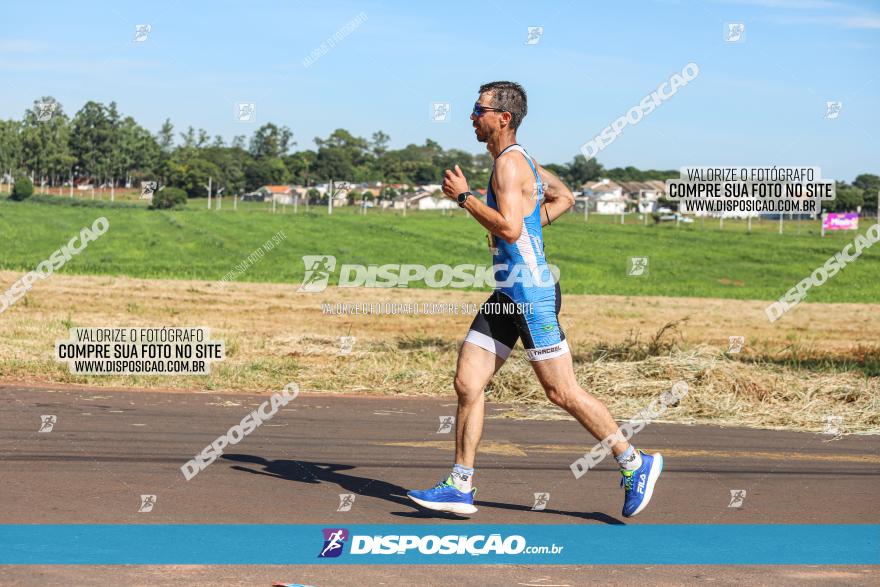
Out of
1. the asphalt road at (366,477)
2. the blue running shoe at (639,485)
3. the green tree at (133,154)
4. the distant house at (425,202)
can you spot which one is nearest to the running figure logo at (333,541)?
the asphalt road at (366,477)

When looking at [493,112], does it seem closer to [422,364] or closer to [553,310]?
[553,310]

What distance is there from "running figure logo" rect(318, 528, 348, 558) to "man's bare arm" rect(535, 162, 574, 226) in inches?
86.0

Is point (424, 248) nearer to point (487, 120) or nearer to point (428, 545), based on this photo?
point (487, 120)

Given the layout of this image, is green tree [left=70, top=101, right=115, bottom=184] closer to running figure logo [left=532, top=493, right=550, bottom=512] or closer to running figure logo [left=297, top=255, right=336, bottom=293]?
running figure logo [left=297, top=255, right=336, bottom=293]

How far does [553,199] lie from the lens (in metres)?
6.62

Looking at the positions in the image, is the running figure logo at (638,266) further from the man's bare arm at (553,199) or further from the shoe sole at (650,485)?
the shoe sole at (650,485)

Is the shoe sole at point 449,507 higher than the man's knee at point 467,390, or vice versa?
the man's knee at point 467,390

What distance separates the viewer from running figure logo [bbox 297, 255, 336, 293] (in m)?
32.8

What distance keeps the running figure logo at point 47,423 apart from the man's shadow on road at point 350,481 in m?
1.72

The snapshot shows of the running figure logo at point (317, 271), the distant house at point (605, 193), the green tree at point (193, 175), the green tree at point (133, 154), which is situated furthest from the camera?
the distant house at point (605, 193)

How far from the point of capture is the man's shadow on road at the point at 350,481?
21.0ft

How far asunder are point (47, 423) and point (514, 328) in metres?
4.50

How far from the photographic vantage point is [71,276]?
3250 centimetres

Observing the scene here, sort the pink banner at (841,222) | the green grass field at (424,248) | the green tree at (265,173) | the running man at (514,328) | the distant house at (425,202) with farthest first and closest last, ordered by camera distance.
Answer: the green tree at (265,173) → the distant house at (425,202) → the pink banner at (841,222) → the green grass field at (424,248) → the running man at (514,328)
